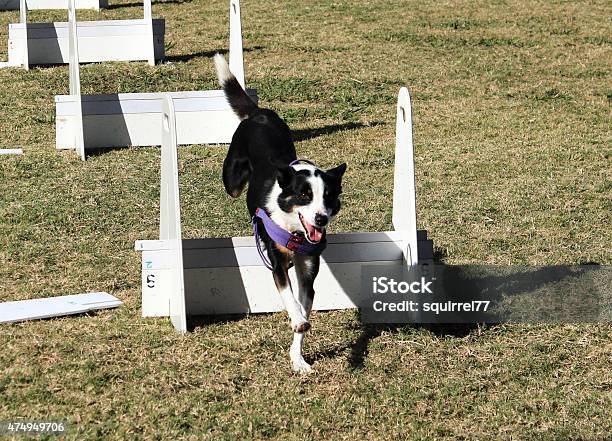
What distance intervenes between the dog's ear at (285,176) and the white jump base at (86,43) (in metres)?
8.49

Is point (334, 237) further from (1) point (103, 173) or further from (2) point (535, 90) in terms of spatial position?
(2) point (535, 90)

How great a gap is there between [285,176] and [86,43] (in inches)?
342

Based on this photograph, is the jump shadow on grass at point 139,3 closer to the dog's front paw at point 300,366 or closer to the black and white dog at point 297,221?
the black and white dog at point 297,221

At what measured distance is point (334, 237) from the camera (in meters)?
5.96

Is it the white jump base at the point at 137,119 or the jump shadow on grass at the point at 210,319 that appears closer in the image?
the jump shadow on grass at the point at 210,319

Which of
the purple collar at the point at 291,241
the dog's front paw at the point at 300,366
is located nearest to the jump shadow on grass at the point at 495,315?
the dog's front paw at the point at 300,366

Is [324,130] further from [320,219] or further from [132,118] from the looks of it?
[320,219]

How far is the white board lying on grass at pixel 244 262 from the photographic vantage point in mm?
5820

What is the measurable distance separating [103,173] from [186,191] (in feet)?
3.13

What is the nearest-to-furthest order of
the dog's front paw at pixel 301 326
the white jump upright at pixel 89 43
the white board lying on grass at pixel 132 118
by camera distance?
the dog's front paw at pixel 301 326 < the white board lying on grass at pixel 132 118 < the white jump upright at pixel 89 43

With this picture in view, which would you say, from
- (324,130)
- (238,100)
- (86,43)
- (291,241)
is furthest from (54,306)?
(86,43)

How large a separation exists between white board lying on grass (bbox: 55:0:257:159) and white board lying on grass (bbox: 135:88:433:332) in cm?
409

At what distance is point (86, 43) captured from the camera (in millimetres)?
13391

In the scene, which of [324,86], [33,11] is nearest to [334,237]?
[324,86]
